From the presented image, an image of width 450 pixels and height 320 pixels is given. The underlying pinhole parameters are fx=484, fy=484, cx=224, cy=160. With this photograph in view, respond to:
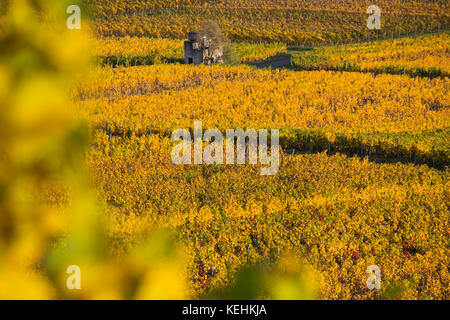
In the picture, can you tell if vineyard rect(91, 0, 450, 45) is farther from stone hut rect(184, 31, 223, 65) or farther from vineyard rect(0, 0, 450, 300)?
stone hut rect(184, 31, 223, 65)

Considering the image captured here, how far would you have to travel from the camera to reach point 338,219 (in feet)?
52.3

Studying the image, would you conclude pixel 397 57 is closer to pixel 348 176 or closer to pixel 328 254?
pixel 348 176

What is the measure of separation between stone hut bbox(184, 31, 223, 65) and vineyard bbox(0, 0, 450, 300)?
2.66m

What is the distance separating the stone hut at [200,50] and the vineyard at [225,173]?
2665 millimetres

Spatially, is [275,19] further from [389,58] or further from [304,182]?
[304,182]

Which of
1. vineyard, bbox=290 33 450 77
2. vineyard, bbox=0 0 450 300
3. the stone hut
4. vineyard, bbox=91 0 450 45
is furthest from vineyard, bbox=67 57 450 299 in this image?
vineyard, bbox=91 0 450 45

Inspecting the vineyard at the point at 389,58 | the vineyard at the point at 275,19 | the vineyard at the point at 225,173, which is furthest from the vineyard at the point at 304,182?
the vineyard at the point at 275,19

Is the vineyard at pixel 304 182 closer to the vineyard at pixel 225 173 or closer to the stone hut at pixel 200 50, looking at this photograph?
the vineyard at pixel 225 173

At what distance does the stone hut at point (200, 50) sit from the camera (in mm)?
48438

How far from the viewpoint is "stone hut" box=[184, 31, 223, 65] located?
4844 cm

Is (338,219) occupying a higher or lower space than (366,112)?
lower

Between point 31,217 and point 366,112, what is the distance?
31.0m

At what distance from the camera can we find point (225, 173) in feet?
66.6

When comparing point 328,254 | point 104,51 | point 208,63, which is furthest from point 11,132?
point 104,51
